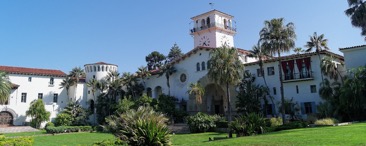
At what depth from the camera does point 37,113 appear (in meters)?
51.2

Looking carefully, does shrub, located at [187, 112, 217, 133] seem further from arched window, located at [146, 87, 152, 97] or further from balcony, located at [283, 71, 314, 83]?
arched window, located at [146, 87, 152, 97]

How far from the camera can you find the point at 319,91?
35.8 m

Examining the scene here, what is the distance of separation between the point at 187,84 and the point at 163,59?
33.7m

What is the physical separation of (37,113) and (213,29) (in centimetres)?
3467

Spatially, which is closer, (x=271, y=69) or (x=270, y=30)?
(x=270, y=30)

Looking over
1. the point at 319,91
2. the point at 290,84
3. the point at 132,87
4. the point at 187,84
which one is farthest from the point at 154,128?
the point at 132,87

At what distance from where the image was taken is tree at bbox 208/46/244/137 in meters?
34.9

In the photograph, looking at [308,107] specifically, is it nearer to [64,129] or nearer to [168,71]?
[168,71]

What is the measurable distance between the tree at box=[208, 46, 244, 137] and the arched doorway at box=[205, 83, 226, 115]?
1402cm

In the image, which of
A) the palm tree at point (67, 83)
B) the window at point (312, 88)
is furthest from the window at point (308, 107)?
the palm tree at point (67, 83)

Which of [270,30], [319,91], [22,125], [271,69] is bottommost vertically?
[22,125]

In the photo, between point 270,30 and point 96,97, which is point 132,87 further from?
point 270,30

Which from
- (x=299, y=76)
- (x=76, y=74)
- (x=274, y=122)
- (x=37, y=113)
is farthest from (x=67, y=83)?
(x=299, y=76)

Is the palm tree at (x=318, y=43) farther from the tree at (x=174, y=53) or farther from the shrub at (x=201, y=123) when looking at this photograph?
the tree at (x=174, y=53)
